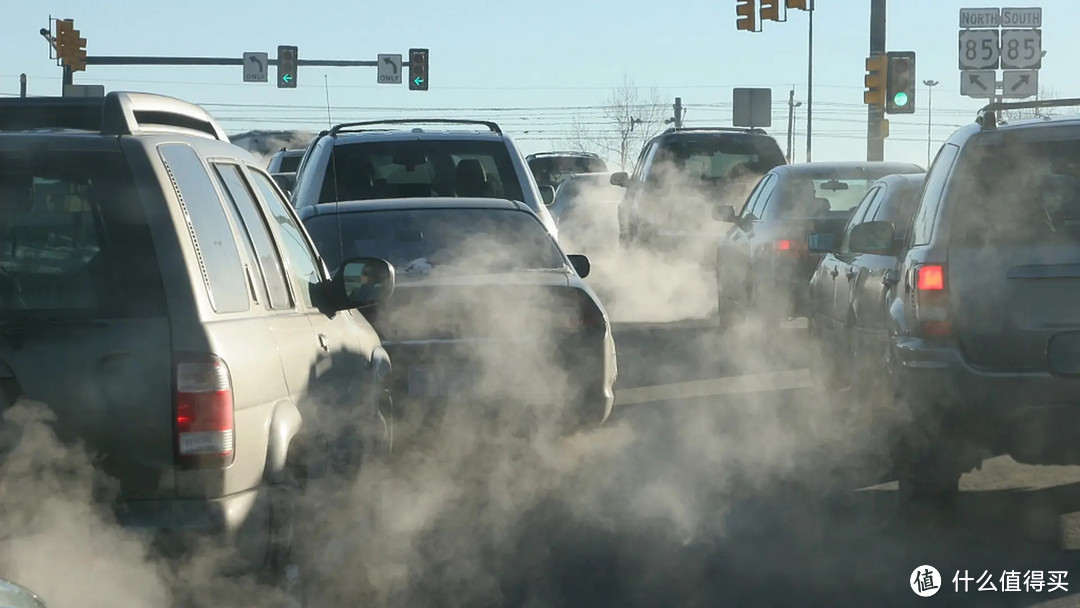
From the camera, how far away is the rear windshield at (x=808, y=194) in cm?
1495

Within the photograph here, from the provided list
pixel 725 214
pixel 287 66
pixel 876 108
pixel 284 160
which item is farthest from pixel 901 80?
pixel 287 66

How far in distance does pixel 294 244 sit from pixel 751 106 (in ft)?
114

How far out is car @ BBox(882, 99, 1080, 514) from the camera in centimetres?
668

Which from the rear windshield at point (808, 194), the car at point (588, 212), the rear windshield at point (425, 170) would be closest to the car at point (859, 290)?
the rear windshield at point (425, 170)

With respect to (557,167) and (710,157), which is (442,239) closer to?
(710,157)

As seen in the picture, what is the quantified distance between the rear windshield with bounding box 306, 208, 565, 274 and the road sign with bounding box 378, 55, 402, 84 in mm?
34826

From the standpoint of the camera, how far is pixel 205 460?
4211mm

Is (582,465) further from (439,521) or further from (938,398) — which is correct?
(938,398)

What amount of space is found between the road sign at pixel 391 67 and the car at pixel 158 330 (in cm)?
3909

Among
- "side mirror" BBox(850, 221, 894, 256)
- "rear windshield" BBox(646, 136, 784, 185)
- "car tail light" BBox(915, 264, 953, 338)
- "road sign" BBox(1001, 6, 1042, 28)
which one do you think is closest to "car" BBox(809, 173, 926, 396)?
"side mirror" BBox(850, 221, 894, 256)

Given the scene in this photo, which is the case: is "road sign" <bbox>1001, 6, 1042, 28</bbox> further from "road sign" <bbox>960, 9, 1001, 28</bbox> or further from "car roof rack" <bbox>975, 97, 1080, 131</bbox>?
"car roof rack" <bbox>975, 97, 1080, 131</bbox>

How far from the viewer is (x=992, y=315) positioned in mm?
6777

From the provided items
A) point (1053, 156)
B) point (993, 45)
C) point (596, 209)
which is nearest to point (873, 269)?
point (1053, 156)

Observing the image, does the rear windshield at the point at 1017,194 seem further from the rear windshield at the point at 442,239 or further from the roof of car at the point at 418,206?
the roof of car at the point at 418,206
